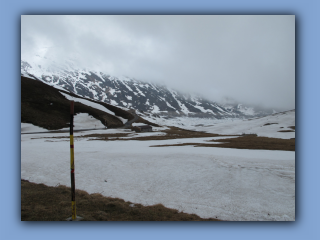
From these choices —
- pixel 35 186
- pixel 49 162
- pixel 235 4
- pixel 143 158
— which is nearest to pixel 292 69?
pixel 235 4

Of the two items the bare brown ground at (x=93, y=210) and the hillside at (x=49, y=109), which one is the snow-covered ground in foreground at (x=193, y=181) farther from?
the hillside at (x=49, y=109)

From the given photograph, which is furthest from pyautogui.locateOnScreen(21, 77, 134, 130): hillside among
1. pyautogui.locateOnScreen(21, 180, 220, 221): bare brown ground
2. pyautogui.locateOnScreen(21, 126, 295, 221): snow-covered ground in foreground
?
pyautogui.locateOnScreen(21, 180, 220, 221): bare brown ground

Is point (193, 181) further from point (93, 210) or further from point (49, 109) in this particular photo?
point (49, 109)

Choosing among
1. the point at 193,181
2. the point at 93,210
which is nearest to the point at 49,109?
the point at 93,210

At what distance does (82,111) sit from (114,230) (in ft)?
252

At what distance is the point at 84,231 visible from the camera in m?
9.15

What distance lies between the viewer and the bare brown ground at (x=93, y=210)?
27.1 ft

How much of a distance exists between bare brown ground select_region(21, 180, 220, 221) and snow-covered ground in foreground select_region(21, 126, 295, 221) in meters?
0.50

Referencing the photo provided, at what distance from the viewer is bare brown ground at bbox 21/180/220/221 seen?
8.26 meters

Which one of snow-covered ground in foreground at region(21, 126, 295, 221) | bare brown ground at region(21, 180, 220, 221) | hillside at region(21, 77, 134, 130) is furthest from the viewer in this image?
hillside at region(21, 77, 134, 130)

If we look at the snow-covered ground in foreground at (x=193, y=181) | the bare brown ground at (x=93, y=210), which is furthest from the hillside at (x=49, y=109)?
the bare brown ground at (x=93, y=210)

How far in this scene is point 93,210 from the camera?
8.48 meters

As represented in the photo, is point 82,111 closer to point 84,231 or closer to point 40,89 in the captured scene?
point 40,89

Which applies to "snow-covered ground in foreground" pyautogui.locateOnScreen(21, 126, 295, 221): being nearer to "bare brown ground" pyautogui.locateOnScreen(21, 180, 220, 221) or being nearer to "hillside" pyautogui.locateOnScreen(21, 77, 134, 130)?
"bare brown ground" pyautogui.locateOnScreen(21, 180, 220, 221)
